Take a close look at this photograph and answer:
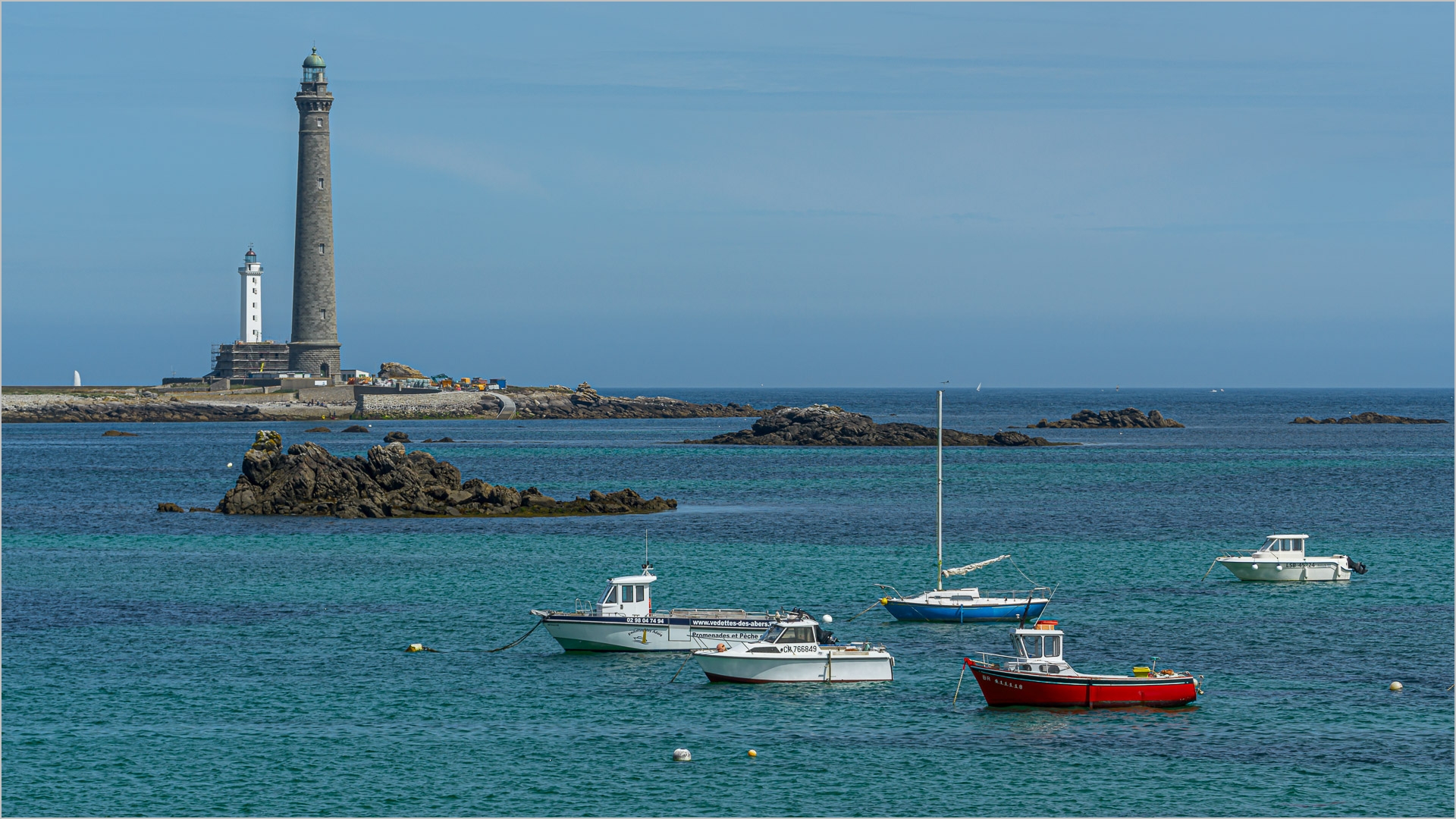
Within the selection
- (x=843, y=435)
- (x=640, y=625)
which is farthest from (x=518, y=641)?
(x=843, y=435)

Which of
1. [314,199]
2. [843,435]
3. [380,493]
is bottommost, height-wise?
[380,493]

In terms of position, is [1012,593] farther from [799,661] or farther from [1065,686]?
[1065,686]

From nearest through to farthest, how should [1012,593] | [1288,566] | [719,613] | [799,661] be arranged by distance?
[799,661]
[719,613]
[1012,593]
[1288,566]

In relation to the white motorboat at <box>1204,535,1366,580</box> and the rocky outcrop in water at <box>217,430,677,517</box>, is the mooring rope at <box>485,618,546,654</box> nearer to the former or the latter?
the white motorboat at <box>1204,535,1366,580</box>

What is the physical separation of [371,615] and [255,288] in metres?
154

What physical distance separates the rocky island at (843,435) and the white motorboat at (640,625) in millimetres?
114887

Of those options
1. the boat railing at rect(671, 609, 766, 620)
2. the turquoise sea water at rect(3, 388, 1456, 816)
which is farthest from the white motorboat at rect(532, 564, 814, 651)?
the turquoise sea water at rect(3, 388, 1456, 816)

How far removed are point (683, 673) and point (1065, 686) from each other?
1029 cm

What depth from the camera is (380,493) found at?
81.4 meters

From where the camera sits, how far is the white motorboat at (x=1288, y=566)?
55.8 metres

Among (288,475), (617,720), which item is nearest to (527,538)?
(288,475)

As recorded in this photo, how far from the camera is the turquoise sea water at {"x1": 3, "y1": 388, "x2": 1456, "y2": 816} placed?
28906 mm

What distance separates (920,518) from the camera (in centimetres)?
8081

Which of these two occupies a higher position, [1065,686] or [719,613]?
[719,613]
